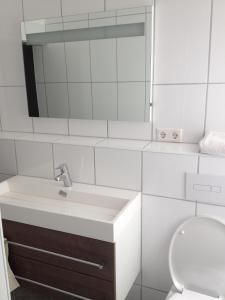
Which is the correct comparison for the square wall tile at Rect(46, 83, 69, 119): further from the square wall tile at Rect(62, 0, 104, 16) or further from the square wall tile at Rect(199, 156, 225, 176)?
the square wall tile at Rect(199, 156, 225, 176)

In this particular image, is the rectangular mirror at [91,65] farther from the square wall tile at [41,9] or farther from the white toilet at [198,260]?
the white toilet at [198,260]

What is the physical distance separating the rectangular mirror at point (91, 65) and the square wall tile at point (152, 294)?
3.27 ft

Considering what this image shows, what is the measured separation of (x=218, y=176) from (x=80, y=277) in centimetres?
83

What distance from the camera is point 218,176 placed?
4.42 ft

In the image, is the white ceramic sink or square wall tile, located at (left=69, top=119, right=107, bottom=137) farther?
square wall tile, located at (left=69, top=119, right=107, bottom=137)

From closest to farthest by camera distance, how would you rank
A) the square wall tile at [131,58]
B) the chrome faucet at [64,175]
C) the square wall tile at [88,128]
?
the square wall tile at [131,58]
the chrome faucet at [64,175]
the square wall tile at [88,128]

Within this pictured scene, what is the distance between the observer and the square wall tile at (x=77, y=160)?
1617 millimetres

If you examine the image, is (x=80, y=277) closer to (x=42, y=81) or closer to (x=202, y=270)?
(x=202, y=270)

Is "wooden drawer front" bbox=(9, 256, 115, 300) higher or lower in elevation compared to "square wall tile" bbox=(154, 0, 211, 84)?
lower

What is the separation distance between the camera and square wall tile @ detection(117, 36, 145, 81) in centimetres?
152

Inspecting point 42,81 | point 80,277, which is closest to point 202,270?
point 80,277

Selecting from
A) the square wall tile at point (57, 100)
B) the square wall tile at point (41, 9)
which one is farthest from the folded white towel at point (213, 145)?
the square wall tile at point (41, 9)

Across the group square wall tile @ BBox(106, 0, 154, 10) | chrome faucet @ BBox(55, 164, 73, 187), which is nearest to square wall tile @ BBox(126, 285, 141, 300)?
chrome faucet @ BBox(55, 164, 73, 187)

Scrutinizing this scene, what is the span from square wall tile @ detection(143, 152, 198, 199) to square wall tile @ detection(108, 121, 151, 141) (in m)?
0.22
